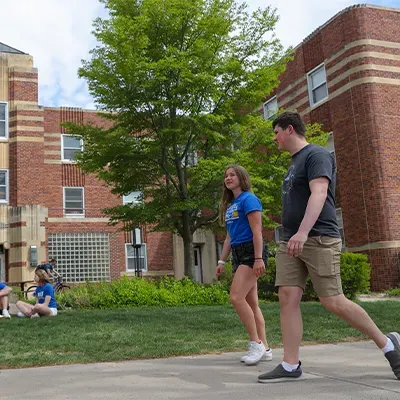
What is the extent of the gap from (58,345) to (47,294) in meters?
4.35

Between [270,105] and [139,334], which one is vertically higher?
[270,105]

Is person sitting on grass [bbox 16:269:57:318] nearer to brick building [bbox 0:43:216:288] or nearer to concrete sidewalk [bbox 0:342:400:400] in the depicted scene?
concrete sidewalk [bbox 0:342:400:400]

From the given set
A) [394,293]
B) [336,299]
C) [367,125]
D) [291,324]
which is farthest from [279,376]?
[367,125]

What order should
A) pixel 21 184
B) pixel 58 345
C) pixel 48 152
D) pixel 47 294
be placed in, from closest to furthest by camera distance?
pixel 58 345
pixel 47 294
pixel 21 184
pixel 48 152

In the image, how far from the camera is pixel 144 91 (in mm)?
14078

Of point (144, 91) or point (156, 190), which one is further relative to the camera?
point (156, 190)

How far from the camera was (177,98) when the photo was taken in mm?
14234

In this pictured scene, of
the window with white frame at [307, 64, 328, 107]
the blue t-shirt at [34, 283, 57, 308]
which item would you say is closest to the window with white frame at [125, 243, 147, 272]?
the window with white frame at [307, 64, 328, 107]

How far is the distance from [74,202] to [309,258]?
25.0 meters

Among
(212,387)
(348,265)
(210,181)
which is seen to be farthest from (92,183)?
(212,387)

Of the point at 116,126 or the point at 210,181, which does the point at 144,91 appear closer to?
the point at 116,126

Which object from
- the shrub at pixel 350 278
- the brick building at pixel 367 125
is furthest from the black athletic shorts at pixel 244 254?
the brick building at pixel 367 125

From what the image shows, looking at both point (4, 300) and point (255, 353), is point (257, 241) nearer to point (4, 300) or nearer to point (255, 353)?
point (255, 353)

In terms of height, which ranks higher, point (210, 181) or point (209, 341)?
point (210, 181)
